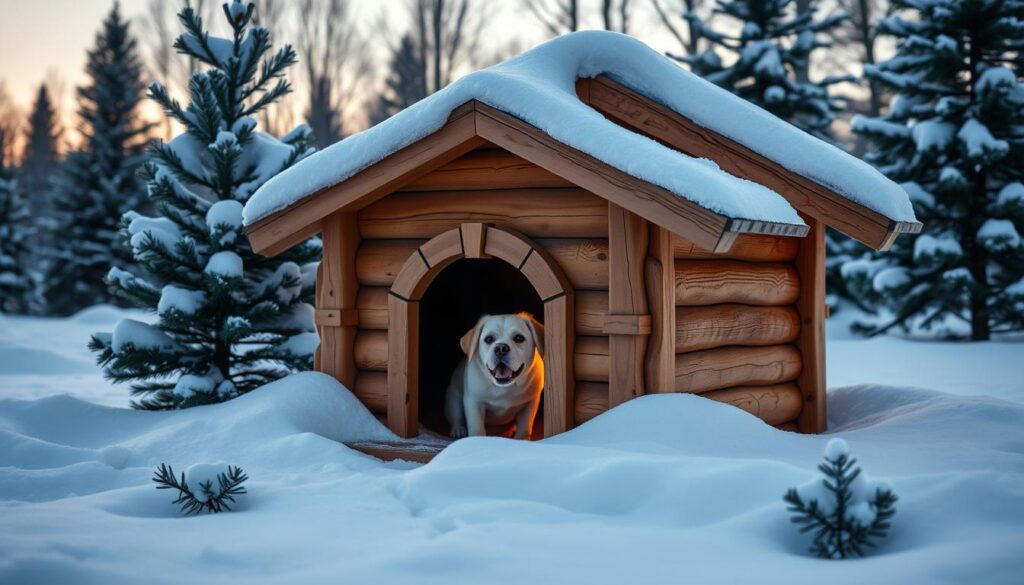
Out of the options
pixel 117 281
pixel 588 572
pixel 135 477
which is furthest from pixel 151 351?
pixel 588 572

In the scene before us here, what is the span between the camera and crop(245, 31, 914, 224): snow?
4.42 meters

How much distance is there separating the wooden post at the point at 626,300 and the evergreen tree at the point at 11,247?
20735mm

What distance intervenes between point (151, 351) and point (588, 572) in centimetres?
472

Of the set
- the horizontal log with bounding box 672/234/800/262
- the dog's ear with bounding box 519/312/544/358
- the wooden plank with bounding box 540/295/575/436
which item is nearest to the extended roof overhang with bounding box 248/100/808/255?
the horizontal log with bounding box 672/234/800/262

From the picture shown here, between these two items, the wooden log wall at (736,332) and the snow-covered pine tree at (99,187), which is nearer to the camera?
the wooden log wall at (736,332)

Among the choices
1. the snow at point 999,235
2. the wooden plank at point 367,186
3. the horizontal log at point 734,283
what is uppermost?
the snow at point 999,235

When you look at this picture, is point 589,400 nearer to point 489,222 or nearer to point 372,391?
point 489,222

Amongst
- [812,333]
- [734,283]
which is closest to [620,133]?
[734,283]

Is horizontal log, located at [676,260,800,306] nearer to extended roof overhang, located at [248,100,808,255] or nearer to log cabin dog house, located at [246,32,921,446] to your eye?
log cabin dog house, located at [246,32,921,446]

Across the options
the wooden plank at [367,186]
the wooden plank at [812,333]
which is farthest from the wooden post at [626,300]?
the wooden plank at [812,333]

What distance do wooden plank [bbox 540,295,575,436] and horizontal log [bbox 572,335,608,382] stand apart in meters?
0.05

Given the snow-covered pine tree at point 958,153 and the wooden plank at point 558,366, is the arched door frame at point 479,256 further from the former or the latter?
the snow-covered pine tree at point 958,153

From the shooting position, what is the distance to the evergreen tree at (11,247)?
70.4 feet

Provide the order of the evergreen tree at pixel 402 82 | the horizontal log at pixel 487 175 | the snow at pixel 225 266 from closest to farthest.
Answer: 1. the horizontal log at pixel 487 175
2. the snow at pixel 225 266
3. the evergreen tree at pixel 402 82
